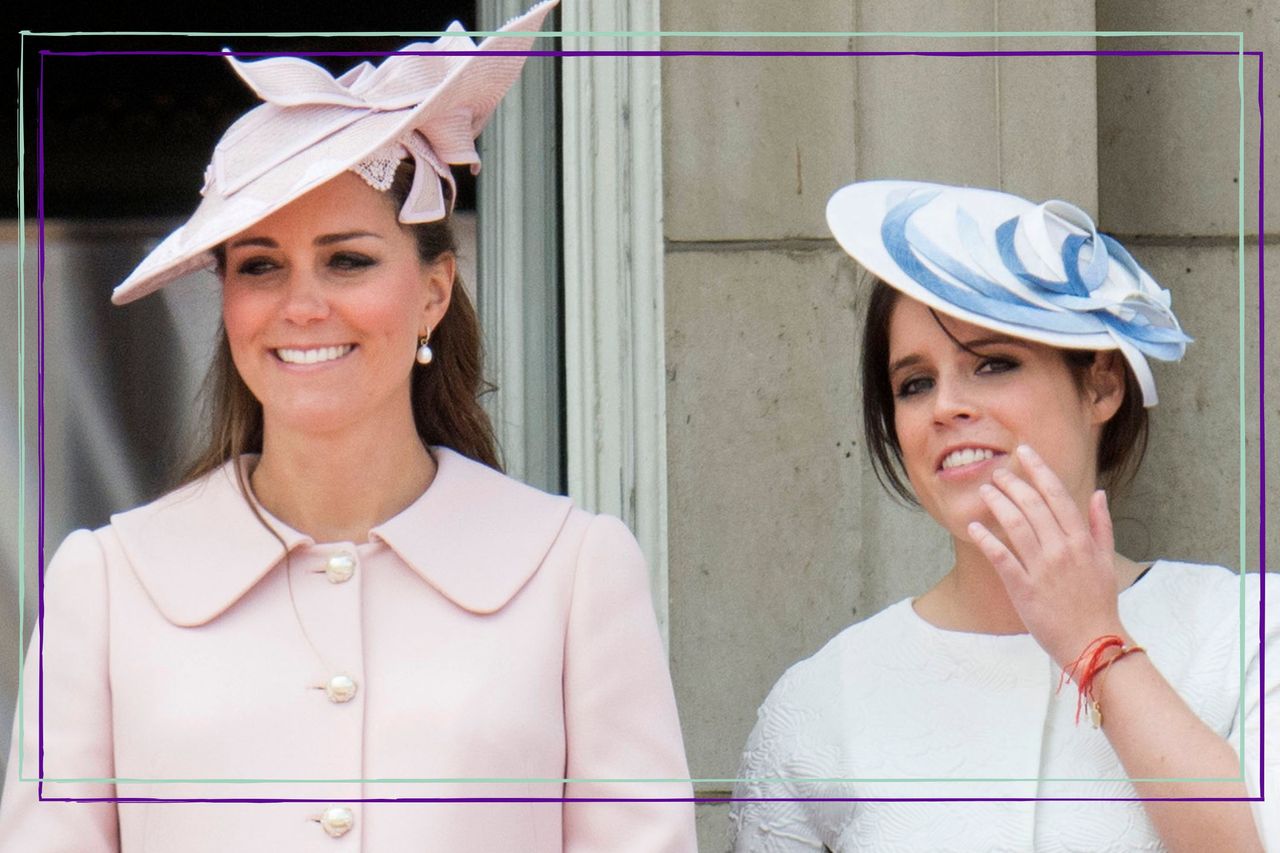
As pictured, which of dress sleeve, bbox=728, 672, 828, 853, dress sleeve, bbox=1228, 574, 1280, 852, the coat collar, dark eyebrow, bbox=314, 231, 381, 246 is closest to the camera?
dress sleeve, bbox=1228, 574, 1280, 852

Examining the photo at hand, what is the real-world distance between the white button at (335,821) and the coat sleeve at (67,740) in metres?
0.27

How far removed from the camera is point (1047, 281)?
2.55 metres

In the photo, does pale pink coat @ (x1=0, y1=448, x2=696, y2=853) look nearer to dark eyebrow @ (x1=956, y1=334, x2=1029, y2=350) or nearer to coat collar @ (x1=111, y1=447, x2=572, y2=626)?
coat collar @ (x1=111, y1=447, x2=572, y2=626)

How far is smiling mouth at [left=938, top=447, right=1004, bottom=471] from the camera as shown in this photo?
2533 mm

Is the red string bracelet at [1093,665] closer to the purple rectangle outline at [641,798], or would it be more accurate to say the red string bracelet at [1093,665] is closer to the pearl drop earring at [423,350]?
the purple rectangle outline at [641,798]

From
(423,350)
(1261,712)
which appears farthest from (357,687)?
(1261,712)

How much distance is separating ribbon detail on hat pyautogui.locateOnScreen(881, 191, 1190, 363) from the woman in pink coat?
0.55 metres

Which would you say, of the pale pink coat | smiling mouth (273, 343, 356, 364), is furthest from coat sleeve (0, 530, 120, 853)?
smiling mouth (273, 343, 356, 364)

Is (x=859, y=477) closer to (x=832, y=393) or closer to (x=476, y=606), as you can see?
(x=832, y=393)

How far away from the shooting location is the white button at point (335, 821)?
8.32ft

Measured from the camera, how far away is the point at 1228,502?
10.7ft

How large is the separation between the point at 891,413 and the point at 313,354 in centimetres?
75

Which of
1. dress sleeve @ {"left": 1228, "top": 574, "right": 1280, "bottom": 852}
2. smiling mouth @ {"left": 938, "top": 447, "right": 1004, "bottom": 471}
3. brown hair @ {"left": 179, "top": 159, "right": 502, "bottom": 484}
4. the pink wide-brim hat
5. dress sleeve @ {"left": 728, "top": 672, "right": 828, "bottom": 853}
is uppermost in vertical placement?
the pink wide-brim hat

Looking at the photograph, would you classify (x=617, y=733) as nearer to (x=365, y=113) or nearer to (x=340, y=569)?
(x=340, y=569)
